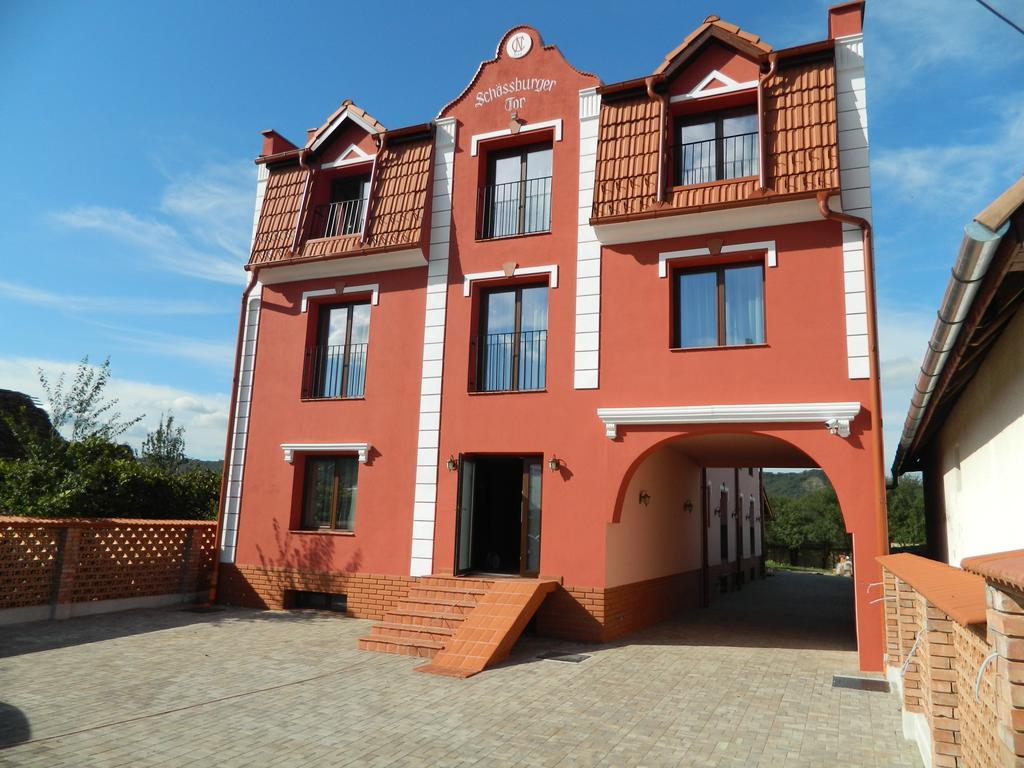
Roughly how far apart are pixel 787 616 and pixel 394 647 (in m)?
8.63

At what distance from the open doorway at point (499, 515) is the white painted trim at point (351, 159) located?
20.5ft

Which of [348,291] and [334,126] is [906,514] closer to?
[348,291]

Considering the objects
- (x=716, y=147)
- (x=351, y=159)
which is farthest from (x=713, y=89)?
(x=351, y=159)

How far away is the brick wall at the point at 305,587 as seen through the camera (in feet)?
39.2

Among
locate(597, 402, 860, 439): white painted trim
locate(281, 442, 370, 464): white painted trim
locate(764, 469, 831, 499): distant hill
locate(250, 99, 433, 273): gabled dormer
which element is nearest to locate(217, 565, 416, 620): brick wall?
locate(281, 442, 370, 464): white painted trim

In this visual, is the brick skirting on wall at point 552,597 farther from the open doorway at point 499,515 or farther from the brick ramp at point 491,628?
the open doorway at point 499,515

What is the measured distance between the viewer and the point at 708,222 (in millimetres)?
10594

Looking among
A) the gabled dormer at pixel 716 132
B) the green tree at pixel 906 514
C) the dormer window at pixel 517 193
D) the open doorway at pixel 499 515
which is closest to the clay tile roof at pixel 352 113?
the dormer window at pixel 517 193

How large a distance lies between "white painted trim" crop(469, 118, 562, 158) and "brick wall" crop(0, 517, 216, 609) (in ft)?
29.4

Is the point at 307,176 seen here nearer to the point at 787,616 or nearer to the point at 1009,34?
the point at 1009,34

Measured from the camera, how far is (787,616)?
14.1 metres

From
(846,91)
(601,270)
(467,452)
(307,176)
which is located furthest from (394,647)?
(846,91)

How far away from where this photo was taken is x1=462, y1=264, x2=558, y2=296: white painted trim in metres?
11.7

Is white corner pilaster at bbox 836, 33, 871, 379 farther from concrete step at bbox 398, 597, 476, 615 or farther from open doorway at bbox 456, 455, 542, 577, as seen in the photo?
concrete step at bbox 398, 597, 476, 615
